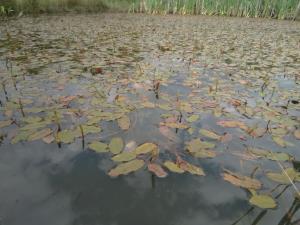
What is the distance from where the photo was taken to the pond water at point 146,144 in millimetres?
1498

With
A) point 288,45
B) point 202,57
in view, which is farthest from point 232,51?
point 288,45

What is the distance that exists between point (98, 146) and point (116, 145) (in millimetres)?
132

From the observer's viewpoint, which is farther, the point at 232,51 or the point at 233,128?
the point at 232,51

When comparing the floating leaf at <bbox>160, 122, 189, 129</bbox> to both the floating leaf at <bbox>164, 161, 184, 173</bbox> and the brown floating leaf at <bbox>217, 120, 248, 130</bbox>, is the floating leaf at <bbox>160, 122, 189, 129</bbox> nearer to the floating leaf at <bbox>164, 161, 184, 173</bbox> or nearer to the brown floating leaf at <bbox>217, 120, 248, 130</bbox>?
the brown floating leaf at <bbox>217, 120, 248, 130</bbox>

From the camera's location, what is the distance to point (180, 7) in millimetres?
13523

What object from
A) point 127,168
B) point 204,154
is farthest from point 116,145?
point 204,154

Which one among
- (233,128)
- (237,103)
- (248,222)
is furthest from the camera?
(237,103)

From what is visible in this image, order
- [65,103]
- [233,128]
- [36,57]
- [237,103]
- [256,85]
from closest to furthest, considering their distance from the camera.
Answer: [233,128] < [65,103] < [237,103] < [256,85] < [36,57]

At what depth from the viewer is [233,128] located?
2.40 metres

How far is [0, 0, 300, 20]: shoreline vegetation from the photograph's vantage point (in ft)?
37.5

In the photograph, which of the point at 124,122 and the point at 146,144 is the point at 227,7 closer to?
the point at 124,122

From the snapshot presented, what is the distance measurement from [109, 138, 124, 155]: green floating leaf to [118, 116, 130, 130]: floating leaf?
28 centimetres

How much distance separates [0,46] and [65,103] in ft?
11.7

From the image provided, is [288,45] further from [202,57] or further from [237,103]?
[237,103]
